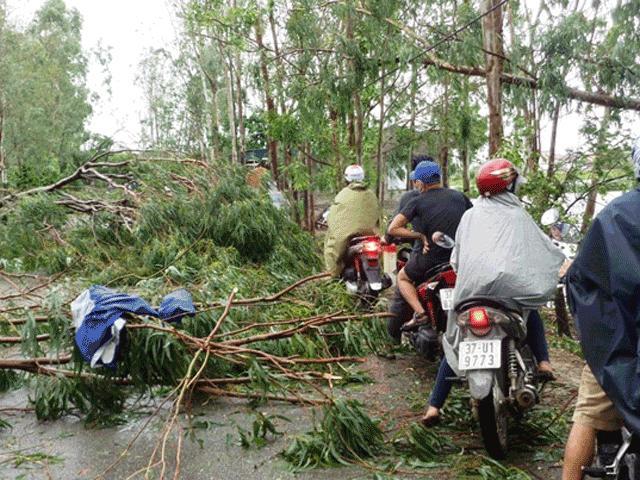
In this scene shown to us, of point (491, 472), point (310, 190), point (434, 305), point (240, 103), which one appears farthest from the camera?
point (240, 103)

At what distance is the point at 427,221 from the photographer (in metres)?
5.67

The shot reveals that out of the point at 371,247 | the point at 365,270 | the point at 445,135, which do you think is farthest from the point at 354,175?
the point at 445,135

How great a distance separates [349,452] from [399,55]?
Answer: 7.40 m

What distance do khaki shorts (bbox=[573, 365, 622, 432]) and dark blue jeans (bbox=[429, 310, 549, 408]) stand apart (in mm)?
1429

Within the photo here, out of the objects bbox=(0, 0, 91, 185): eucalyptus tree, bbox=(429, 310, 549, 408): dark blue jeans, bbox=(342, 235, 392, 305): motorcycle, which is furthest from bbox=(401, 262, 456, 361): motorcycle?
bbox=(0, 0, 91, 185): eucalyptus tree

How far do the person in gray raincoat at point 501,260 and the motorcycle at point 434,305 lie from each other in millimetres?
883

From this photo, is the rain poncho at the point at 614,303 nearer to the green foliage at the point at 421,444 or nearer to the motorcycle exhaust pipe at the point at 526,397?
the motorcycle exhaust pipe at the point at 526,397

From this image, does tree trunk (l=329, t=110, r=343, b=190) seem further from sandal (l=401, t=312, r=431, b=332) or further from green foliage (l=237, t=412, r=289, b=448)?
green foliage (l=237, t=412, r=289, b=448)

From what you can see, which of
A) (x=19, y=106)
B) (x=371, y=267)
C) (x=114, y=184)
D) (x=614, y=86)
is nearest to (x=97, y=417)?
(x=371, y=267)

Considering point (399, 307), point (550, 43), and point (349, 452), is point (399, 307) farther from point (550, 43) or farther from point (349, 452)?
point (550, 43)

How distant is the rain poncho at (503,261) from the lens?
4113 mm

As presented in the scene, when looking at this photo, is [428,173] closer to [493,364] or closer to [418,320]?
[418,320]

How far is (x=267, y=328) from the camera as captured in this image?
6312 mm

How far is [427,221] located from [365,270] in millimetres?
1908
